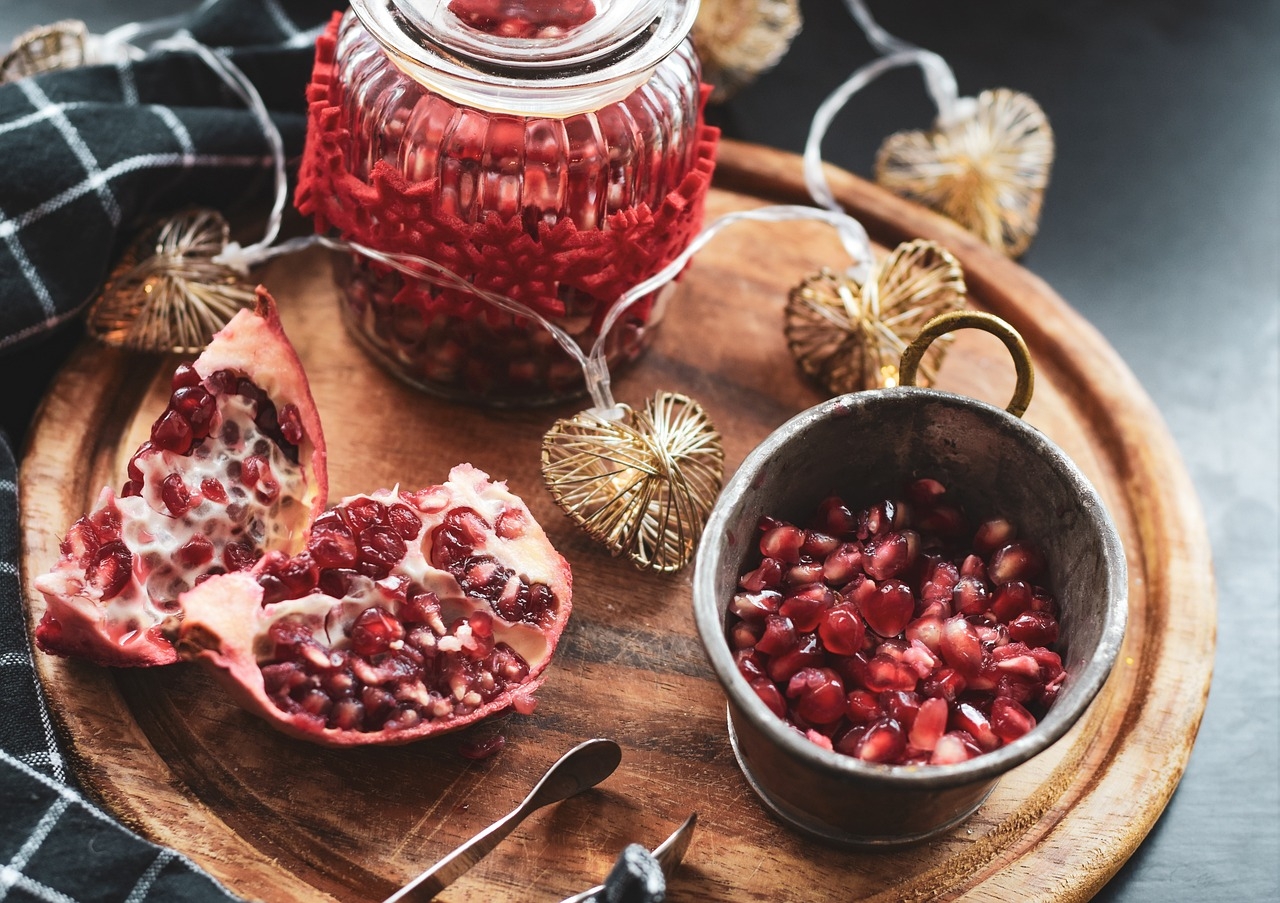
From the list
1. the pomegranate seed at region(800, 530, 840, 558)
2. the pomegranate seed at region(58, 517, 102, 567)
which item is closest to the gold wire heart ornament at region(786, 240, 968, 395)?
the pomegranate seed at region(800, 530, 840, 558)

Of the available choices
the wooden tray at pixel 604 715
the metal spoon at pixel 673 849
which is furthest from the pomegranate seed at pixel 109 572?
the metal spoon at pixel 673 849

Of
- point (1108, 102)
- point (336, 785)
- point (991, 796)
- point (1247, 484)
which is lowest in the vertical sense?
point (336, 785)

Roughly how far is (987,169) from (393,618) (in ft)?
4.16

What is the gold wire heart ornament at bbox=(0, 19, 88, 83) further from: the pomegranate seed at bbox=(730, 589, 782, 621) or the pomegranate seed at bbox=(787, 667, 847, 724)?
the pomegranate seed at bbox=(787, 667, 847, 724)

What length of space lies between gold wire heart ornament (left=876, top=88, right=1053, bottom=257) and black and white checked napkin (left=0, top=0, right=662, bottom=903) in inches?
40.4

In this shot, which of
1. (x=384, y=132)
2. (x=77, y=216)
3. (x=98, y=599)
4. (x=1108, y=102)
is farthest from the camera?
(x=1108, y=102)

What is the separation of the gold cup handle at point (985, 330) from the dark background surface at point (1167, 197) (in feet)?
1.92

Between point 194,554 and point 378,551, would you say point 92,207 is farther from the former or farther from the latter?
point 378,551

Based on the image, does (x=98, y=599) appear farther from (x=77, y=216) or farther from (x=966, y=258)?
(x=966, y=258)

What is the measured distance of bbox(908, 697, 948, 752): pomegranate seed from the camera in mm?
1374

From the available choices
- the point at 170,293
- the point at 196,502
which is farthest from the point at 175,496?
the point at 170,293

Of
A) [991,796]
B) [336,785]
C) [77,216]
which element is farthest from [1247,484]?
[77,216]

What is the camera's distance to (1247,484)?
2.02 metres

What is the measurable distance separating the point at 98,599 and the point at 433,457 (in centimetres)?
49
